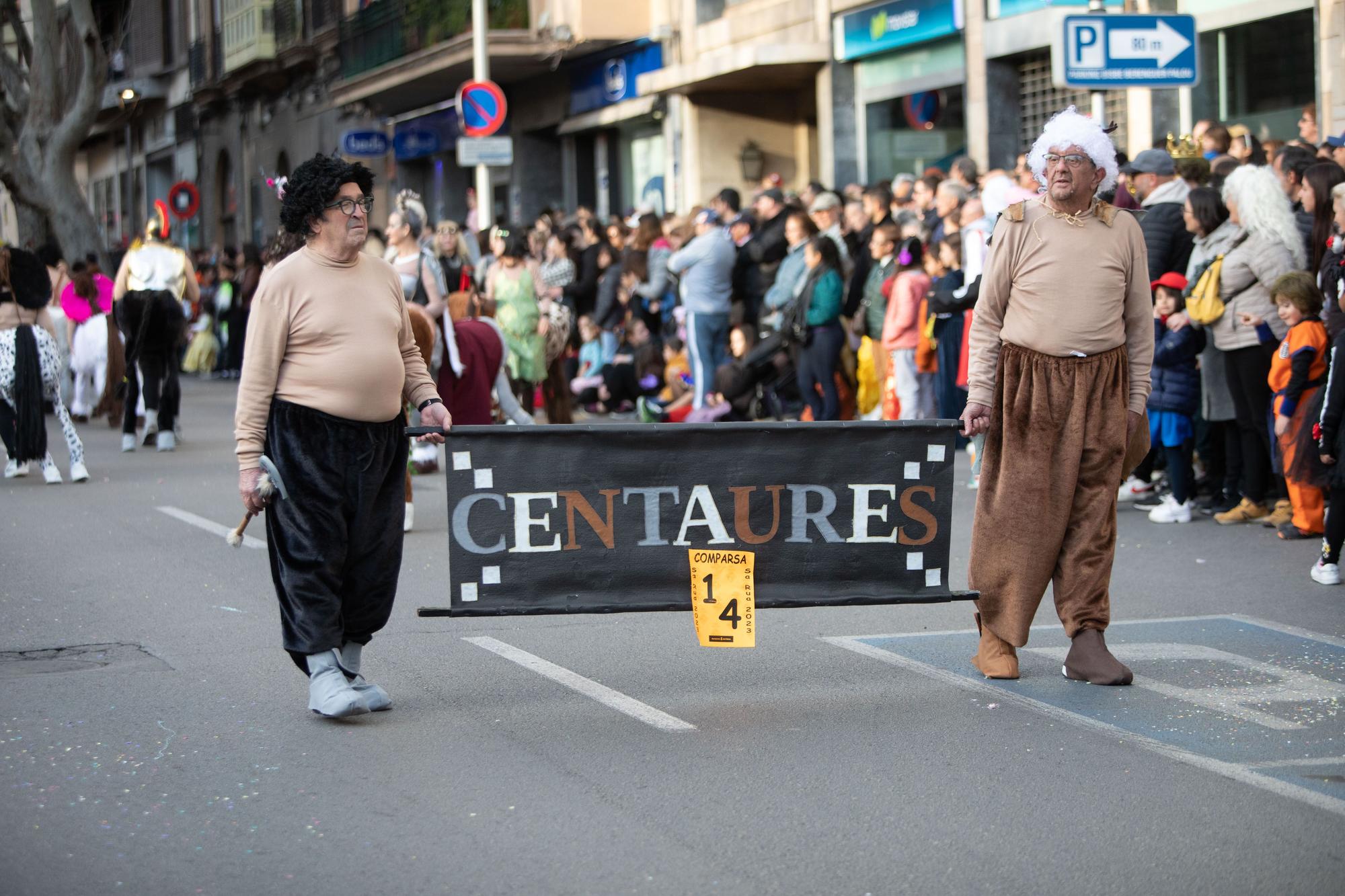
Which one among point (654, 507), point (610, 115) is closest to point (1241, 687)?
point (654, 507)

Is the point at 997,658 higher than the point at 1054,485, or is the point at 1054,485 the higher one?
the point at 1054,485

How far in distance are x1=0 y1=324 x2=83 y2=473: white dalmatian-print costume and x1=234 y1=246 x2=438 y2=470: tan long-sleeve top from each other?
26.5 ft

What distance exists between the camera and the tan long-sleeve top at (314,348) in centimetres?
625

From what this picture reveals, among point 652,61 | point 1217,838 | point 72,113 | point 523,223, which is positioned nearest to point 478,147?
point 652,61

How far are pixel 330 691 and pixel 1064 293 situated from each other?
292 cm

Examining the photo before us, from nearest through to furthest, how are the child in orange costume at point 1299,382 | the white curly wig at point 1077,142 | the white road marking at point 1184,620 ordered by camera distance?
the white curly wig at point 1077,142
the white road marking at point 1184,620
the child in orange costume at point 1299,382

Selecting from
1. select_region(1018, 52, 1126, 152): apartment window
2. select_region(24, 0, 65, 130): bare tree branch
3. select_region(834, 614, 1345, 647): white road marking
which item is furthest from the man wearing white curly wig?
select_region(24, 0, 65, 130): bare tree branch

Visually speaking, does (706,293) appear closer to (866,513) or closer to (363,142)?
(866,513)

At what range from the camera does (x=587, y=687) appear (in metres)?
6.90

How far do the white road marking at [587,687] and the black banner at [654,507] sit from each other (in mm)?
372

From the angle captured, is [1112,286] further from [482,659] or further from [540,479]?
[482,659]

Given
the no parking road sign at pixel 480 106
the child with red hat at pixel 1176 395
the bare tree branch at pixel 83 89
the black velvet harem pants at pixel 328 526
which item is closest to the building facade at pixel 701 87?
the no parking road sign at pixel 480 106

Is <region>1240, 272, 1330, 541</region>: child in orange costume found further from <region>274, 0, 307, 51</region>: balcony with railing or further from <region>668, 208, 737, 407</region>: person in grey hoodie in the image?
<region>274, 0, 307, 51</region>: balcony with railing

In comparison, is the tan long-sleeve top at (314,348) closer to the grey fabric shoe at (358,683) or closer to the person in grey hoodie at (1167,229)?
the grey fabric shoe at (358,683)
